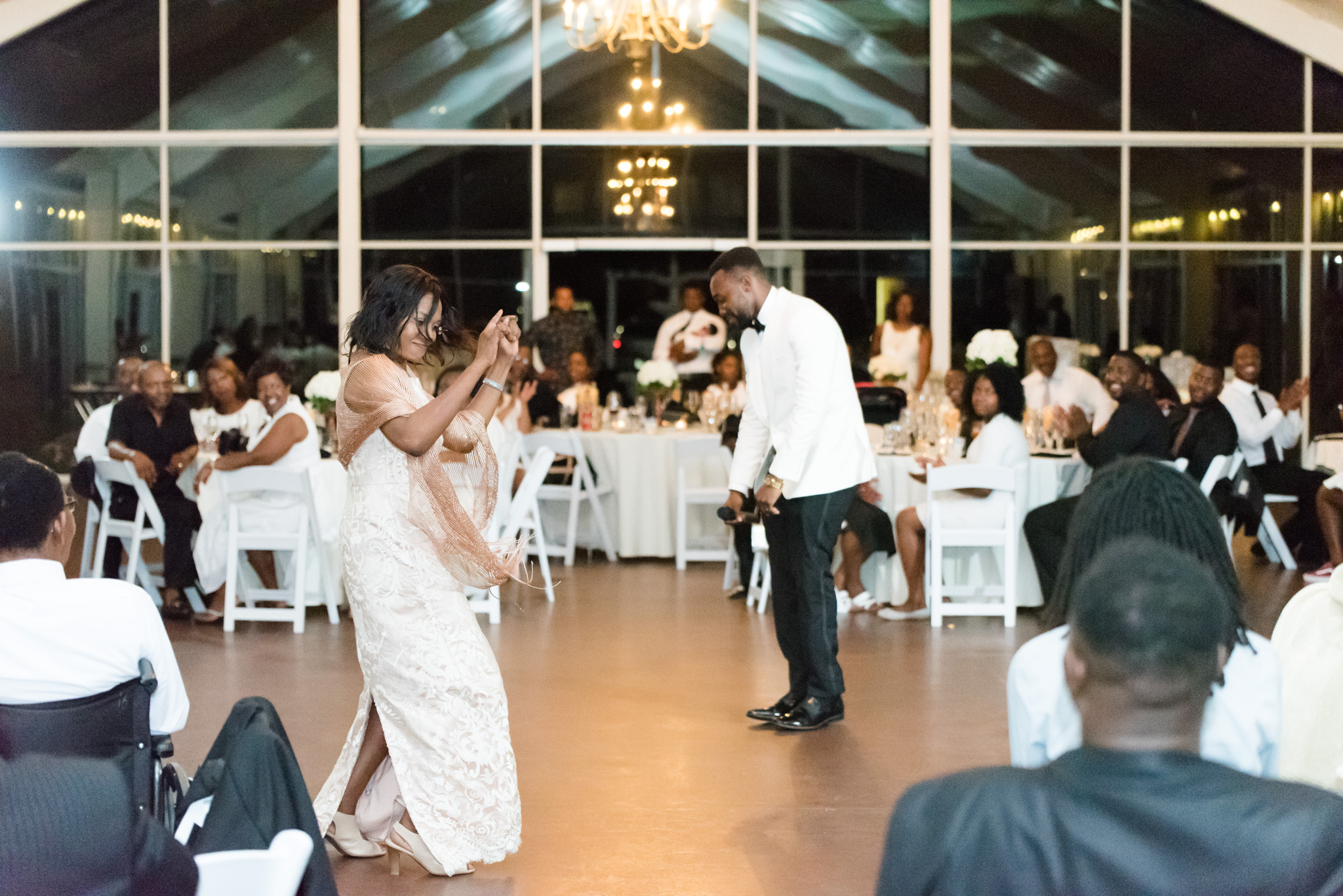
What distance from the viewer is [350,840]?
3361 millimetres

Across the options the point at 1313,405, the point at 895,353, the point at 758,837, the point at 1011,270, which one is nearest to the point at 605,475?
the point at 895,353

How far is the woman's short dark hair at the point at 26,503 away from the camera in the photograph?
2326 mm

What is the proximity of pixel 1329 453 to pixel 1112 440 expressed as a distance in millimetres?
3919

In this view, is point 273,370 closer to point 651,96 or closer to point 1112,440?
point 1112,440

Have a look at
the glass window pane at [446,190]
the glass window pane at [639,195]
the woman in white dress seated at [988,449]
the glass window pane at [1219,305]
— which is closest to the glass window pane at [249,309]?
the glass window pane at [446,190]

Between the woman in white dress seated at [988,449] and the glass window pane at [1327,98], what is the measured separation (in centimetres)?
718

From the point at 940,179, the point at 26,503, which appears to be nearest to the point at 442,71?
the point at 940,179

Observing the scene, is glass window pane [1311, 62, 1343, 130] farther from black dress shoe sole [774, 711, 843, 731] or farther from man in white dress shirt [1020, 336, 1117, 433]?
black dress shoe sole [774, 711, 843, 731]

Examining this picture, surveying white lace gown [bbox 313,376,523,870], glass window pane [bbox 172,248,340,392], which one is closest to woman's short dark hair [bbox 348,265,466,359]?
white lace gown [bbox 313,376,523,870]

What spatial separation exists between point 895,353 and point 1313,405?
391cm

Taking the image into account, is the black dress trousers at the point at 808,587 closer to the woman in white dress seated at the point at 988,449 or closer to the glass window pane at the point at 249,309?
the woman in white dress seated at the point at 988,449

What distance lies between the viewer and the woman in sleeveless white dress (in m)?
11.7

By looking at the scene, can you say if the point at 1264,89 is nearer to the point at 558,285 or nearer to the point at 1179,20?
the point at 1179,20

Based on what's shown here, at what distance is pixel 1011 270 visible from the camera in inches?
483
